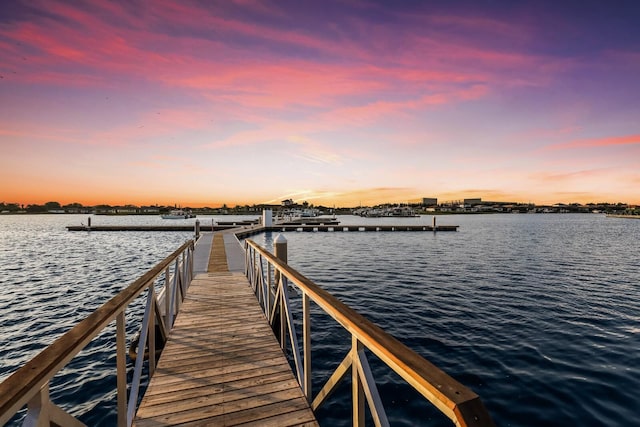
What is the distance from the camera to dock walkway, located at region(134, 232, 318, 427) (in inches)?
120

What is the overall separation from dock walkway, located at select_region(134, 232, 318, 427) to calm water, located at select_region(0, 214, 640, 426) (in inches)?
84.0

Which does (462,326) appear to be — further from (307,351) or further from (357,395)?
(357,395)

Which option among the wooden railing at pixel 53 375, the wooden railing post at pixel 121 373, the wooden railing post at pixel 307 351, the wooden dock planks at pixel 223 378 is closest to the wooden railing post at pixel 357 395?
the wooden dock planks at pixel 223 378

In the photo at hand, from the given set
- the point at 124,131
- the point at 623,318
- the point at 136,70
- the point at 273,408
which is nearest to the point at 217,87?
the point at 136,70

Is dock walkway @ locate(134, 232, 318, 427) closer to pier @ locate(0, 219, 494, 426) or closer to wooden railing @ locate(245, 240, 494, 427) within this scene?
pier @ locate(0, 219, 494, 426)

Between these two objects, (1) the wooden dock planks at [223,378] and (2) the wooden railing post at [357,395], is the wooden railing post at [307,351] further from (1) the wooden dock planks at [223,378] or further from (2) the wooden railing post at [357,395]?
(2) the wooden railing post at [357,395]

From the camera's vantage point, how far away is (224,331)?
17.3ft

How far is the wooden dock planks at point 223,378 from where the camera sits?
3035 mm

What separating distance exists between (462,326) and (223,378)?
807 cm

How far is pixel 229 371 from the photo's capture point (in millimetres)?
3918

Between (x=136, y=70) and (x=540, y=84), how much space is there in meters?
19.8

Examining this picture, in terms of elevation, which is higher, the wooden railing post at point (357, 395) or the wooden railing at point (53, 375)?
the wooden railing at point (53, 375)

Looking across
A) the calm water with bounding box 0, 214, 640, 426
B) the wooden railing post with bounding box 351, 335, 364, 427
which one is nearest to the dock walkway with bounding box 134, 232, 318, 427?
the wooden railing post with bounding box 351, 335, 364, 427

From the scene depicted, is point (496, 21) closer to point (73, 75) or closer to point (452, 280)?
point (452, 280)
